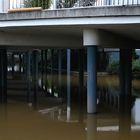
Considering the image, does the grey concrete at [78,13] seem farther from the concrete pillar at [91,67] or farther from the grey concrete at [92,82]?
the grey concrete at [92,82]

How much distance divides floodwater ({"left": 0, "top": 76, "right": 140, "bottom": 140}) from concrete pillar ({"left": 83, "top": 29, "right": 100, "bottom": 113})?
0.48 meters

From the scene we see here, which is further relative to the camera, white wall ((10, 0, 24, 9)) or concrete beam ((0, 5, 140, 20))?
white wall ((10, 0, 24, 9))

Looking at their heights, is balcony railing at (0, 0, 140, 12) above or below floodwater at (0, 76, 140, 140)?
above

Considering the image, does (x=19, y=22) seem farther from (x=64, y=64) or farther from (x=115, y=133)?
(x=64, y=64)

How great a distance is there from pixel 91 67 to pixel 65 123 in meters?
2.27

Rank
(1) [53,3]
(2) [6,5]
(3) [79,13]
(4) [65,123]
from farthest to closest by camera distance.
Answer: (2) [6,5], (1) [53,3], (3) [79,13], (4) [65,123]

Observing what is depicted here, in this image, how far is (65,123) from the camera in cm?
1381

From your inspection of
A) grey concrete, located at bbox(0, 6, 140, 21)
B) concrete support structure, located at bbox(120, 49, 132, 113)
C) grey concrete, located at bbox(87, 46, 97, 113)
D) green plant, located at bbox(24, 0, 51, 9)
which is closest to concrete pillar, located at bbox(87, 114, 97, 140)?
grey concrete, located at bbox(87, 46, 97, 113)

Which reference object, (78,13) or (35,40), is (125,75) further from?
(78,13)

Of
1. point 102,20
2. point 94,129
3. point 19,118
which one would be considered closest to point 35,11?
point 102,20

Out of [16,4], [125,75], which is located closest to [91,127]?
[16,4]

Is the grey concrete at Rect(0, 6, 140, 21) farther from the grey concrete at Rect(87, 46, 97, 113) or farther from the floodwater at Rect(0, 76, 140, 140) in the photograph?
the floodwater at Rect(0, 76, 140, 140)

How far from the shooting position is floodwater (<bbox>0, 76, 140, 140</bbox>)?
38.5ft

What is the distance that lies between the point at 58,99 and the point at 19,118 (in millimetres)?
6492
